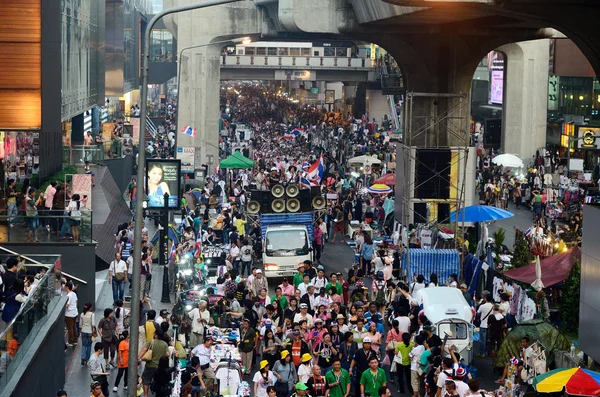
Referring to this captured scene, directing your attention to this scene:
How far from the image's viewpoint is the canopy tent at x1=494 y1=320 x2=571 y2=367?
21.3m

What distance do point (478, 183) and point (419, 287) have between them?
2965cm

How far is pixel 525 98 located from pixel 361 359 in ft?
137

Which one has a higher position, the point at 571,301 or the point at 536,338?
the point at 571,301

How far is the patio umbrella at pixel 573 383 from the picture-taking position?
16109 millimetres

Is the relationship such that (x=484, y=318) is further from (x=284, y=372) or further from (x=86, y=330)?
(x=86, y=330)

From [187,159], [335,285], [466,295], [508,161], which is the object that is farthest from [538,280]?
[187,159]

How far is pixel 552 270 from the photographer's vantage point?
25.9 meters

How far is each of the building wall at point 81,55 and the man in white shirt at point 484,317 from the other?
20408 millimetres

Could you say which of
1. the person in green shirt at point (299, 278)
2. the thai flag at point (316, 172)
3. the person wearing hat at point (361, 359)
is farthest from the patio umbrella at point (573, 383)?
the thai flag at point (316, 172)

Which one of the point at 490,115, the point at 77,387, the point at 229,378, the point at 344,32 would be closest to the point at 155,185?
the point at 344,32

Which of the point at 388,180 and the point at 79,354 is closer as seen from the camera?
the point at 79,354

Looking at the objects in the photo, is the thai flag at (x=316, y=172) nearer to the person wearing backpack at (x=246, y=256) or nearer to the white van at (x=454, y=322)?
the person wearing backpack at (x=246, y=256)

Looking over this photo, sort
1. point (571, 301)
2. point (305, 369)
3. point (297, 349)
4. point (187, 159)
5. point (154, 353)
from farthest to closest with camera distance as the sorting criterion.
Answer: point (187, 159)
point (571, 301)
point (297, 349)
point (154, 353)
point (305, 369)

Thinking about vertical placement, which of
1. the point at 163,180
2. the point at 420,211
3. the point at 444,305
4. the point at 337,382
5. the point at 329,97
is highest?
the point at 329,97
